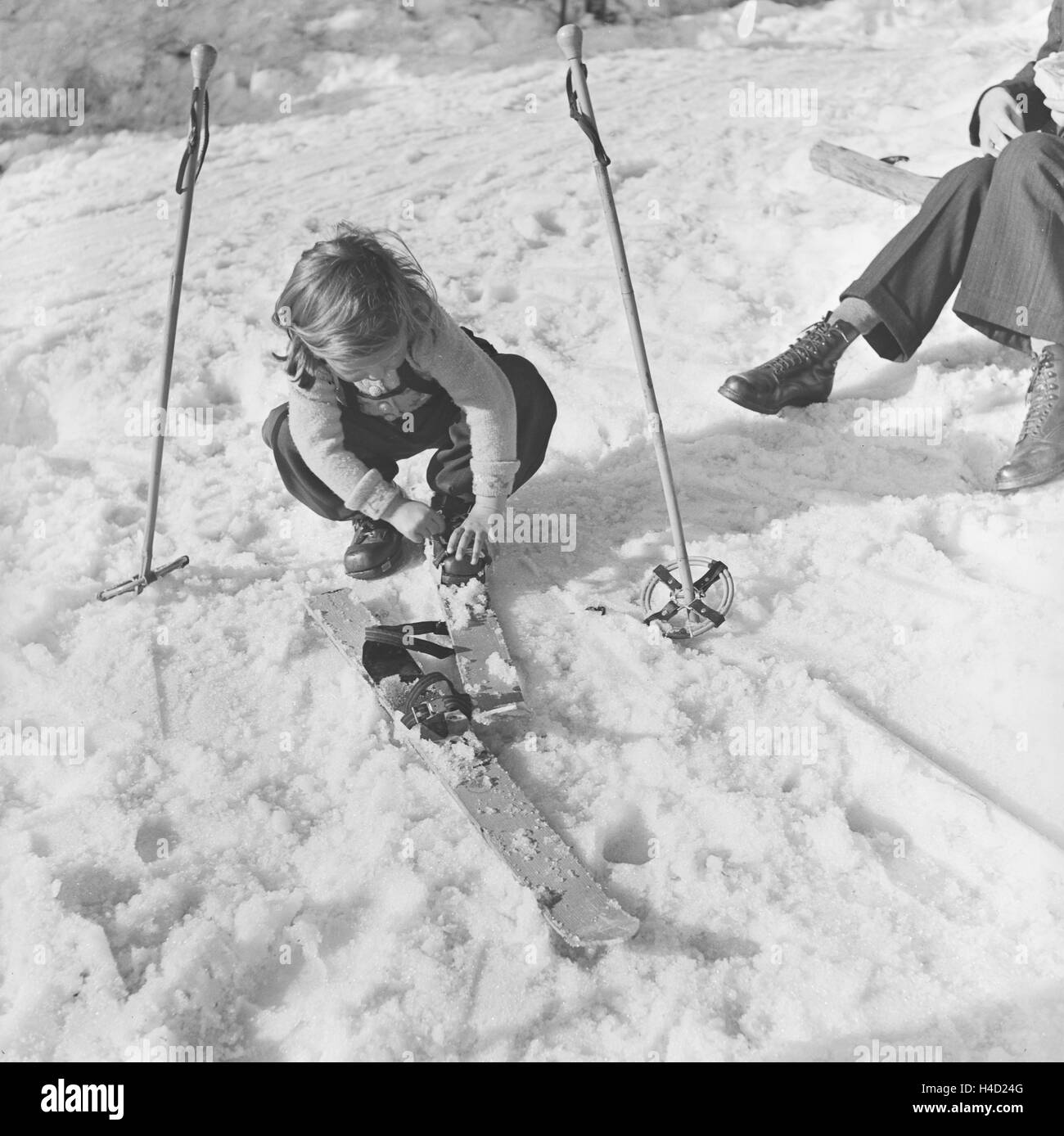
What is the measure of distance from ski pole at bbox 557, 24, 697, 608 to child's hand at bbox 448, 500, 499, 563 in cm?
49

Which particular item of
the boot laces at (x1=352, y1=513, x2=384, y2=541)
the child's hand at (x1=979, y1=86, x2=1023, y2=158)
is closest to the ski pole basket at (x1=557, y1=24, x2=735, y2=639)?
the boot laces at (x1=352, y1=513, x2=384, y2=541)

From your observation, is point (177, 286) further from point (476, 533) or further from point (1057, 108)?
point (1057, 108)

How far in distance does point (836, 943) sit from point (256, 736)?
1449 mm

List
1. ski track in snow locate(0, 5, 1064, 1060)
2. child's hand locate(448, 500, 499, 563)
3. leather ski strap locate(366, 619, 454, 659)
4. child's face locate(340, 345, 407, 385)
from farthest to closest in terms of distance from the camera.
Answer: child's hand locate(448, 500, 499, 563)
leather ski strap locate(366, 619, 454, 659)
child's face locate(340, 345, 407, 385)
ski track in snow locate(0, 5, 1064, 1060)

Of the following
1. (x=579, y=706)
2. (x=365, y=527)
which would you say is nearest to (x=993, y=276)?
(x=579, y=706)

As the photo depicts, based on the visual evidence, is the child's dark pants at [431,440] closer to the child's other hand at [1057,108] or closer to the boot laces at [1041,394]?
the boot laces at [1041,394]

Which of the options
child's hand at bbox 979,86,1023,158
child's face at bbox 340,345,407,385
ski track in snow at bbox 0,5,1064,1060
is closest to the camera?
ski track in snow at bbox 0,5,1064,1060

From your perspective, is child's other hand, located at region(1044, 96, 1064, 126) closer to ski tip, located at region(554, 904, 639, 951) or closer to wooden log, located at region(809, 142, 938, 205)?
wooden log, located at region(809, 142, 938, 205)

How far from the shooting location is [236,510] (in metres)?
3.33

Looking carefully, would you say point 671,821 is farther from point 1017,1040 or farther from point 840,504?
point 840,504

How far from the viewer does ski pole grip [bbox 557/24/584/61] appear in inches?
97.7

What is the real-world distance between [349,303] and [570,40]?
0.89m

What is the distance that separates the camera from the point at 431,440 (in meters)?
2.97
